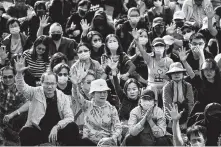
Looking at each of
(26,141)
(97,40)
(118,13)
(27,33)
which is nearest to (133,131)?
(26,141)

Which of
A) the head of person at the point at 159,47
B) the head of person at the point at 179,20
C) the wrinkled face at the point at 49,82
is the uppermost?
the head of person at the point at 179,20

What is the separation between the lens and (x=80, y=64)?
1059cm

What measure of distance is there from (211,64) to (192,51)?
176 centimetres

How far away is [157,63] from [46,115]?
2823 mm

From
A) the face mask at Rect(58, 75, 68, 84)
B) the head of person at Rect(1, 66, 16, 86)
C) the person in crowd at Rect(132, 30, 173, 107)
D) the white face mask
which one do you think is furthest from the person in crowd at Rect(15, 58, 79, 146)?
the white face mask

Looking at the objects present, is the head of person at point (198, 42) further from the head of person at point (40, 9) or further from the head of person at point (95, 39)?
the head of person at point (40, 9)

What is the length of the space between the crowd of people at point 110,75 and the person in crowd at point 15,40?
0.8 inches

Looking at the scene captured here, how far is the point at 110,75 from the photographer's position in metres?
10.9

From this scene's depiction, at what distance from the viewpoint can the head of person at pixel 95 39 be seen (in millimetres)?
11523

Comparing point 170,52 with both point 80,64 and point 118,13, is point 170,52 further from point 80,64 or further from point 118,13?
point 118,13

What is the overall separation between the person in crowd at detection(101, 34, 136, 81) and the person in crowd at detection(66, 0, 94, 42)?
177cm

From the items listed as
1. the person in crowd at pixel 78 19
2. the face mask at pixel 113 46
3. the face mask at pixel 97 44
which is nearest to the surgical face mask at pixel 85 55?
the face mask at pixel 113 46

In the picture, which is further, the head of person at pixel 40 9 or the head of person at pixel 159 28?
the head of person at pixel 40 9

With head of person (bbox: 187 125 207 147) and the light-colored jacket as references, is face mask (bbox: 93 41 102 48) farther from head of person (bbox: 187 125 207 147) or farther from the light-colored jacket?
head of person (bbox: 187 125 207 147)
